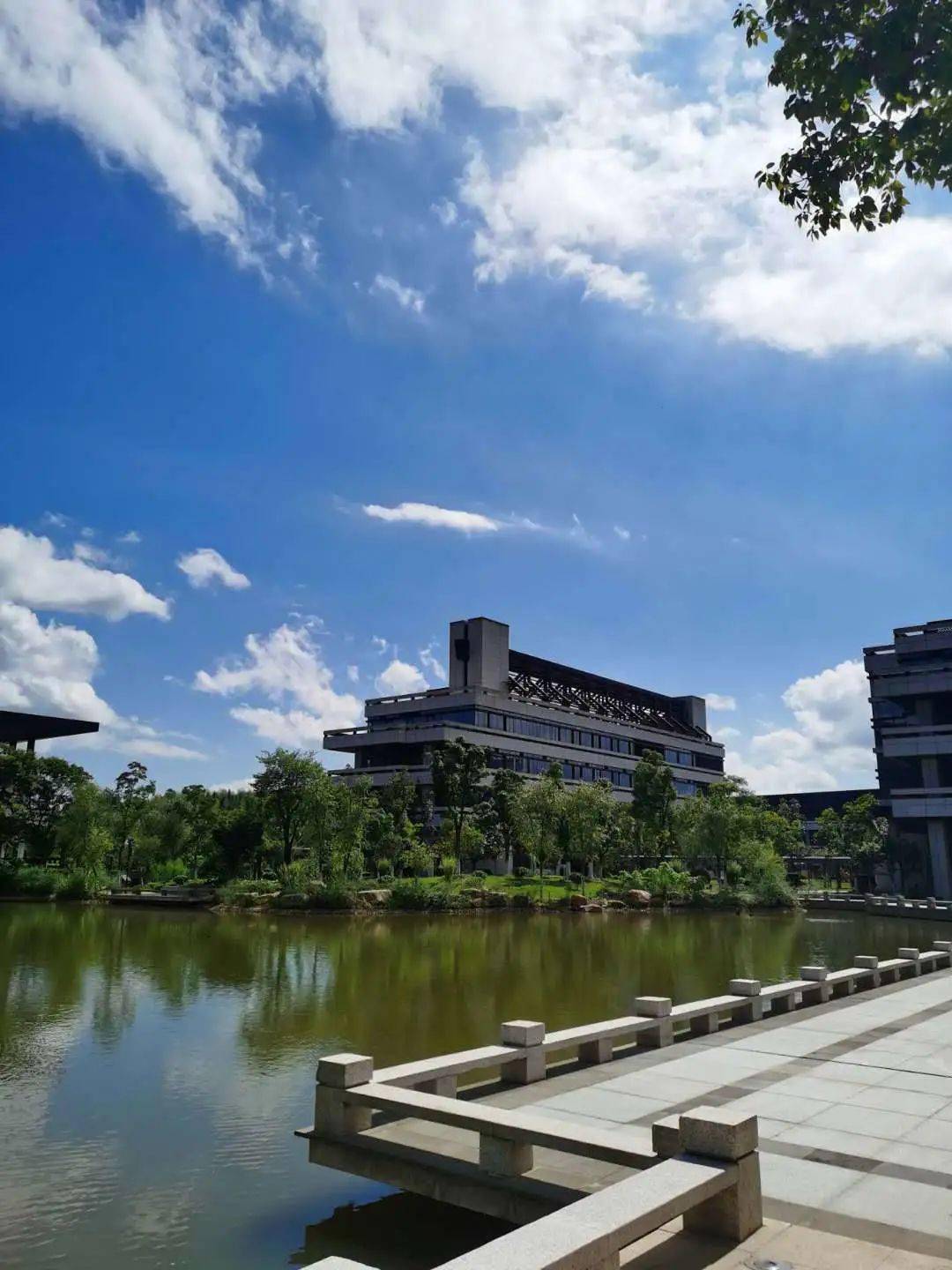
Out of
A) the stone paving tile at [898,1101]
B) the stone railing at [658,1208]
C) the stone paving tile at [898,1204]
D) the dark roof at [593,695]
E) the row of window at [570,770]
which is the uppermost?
the dark roof at [593,695]

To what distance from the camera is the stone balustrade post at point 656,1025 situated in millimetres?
14531

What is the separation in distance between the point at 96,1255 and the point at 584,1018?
44.1 feet

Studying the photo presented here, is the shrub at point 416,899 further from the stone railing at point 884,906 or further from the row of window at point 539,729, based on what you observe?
the row of window at point 539,729

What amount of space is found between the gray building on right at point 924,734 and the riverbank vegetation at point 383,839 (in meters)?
5.96

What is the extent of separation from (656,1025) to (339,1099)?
6432mm

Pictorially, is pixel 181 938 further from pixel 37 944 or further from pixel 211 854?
pixel 211 854

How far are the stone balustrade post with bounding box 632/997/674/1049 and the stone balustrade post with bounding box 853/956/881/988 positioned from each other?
940 centimetres

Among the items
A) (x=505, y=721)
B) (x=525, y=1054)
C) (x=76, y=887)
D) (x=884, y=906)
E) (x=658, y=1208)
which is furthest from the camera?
(x=505, y=721)

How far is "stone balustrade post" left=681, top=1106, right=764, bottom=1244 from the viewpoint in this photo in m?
7.02

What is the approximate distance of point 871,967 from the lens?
22297mm

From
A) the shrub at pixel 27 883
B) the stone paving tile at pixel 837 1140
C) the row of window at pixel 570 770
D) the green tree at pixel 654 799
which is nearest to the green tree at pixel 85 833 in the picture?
the shrub at pixel 27 883

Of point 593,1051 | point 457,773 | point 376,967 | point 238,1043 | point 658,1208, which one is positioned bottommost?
point 238,1043

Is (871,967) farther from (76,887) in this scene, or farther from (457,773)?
(76,887)

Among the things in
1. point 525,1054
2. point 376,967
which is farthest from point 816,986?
point 376,967
